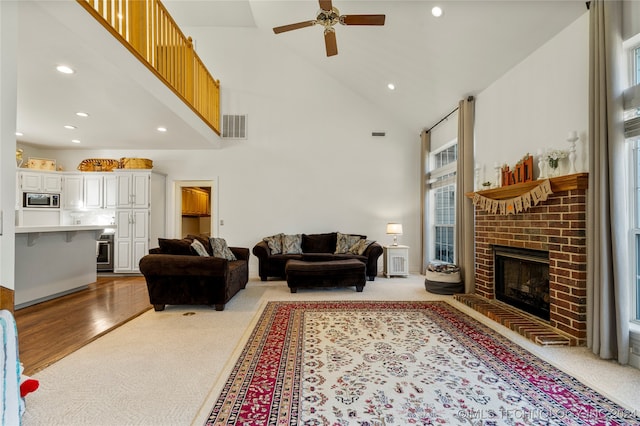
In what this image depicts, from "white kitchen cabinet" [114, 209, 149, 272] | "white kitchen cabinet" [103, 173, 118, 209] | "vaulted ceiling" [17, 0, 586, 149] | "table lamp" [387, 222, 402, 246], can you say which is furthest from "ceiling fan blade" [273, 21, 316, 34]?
"white kitchen cabinet" [103, 173, 118, 209]

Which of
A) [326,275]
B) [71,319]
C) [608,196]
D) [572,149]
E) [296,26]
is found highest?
[296,26]

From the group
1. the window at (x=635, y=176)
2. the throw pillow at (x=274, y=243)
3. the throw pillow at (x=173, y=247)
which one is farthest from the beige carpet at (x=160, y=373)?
the throw pillow at (x=274, y=243)

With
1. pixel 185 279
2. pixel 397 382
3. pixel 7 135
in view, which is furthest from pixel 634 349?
pixel 7 135

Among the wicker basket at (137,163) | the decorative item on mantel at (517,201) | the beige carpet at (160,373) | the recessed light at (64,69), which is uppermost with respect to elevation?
the recessed light at (64,69)

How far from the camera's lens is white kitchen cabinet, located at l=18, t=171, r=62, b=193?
5.91 m

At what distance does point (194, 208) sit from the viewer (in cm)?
859

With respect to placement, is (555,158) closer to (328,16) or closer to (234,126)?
(328,16)

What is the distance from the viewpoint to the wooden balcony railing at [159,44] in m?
2.95

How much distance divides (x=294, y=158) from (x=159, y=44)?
332 cm

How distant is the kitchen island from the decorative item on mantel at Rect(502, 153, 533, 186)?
5857 millimetres

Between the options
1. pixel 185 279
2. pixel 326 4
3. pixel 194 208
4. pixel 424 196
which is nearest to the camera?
pixel 326 4

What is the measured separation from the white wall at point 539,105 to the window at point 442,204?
3.61 feet

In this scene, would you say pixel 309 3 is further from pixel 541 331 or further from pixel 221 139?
pixel 541 331

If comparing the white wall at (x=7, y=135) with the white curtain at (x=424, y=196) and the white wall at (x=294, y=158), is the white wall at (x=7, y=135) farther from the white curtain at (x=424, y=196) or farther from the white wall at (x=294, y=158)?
the white curtain at (x=424, y=196)
